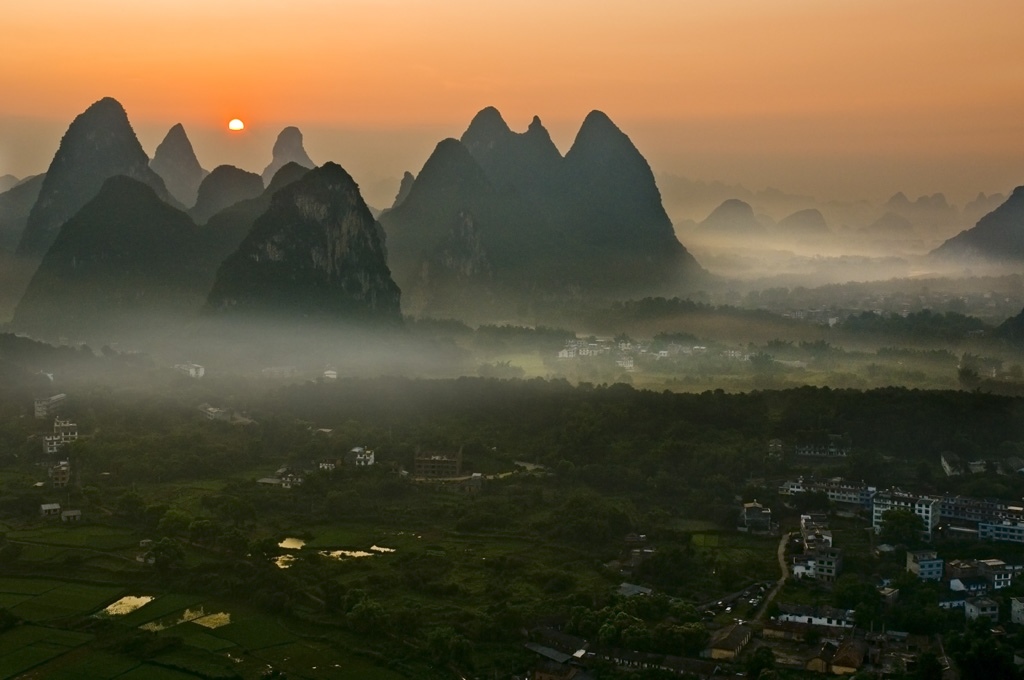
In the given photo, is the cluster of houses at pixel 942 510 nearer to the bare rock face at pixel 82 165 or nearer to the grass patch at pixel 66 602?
the grass patch at pixel 66 602

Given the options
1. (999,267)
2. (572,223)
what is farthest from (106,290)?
(999,267)

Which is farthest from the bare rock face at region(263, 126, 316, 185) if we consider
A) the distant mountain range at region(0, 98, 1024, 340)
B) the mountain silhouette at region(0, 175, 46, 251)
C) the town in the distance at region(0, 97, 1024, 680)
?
the town in the distance at region(0, 97, 1024, 680)

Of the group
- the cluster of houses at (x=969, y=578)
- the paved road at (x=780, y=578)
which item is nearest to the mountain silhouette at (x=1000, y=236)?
the paved road at (x=780, y=578)

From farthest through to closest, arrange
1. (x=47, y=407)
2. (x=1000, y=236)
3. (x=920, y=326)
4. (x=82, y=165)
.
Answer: (x=1000, y=236) → (x=82, y=165) → (x=920, y=326) → (x=47, y=407)

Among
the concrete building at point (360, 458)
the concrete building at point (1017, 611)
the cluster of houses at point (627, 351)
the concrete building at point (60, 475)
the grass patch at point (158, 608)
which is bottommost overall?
the grass patch at point (158, 608)

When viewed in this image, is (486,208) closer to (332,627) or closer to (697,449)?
(697,449)

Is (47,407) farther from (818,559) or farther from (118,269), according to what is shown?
(818,559)

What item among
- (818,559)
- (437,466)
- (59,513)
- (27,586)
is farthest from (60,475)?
(818,559)
